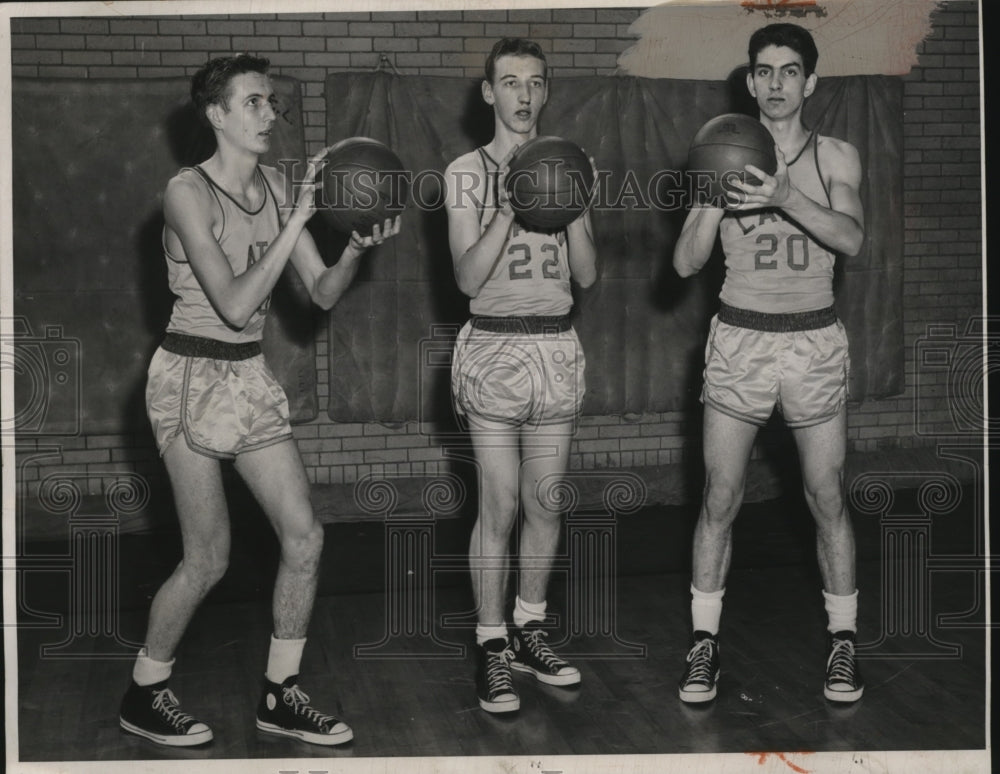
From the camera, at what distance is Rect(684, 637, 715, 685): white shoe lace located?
3.88 m

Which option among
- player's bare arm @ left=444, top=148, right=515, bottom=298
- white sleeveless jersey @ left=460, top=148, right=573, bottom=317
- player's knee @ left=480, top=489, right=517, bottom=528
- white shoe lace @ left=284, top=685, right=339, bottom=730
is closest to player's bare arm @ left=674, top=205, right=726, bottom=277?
white sleeveless jersey @ left=460, top=148, right=573, bottom=317

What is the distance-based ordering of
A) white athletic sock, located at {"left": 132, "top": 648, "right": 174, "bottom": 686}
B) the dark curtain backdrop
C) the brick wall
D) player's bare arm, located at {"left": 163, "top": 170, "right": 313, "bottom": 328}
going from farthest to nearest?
the dark curtain backdrop → the brick wall → white athletic sock, located at {"left": 132, "top": 648, "right": 174, "bottom": 686} → player's bare arm, located at {"left": 163, "top": 170, "right": 313, "bottom": 328}

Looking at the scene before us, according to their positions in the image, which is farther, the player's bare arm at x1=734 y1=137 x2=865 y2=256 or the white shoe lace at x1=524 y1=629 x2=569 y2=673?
the white shoe lace at x1=524 y1=629 x2=569 y2=673

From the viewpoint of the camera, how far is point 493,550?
3.91 metres

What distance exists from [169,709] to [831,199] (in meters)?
2.60

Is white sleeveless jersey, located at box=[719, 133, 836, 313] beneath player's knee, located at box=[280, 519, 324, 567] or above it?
above

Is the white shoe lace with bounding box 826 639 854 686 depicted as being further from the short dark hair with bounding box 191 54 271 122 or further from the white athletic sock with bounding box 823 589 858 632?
the short dark hair with bounding box 191 54 271 122

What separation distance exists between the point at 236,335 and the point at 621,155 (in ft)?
10.3

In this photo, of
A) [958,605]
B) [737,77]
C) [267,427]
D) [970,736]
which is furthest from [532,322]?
[737,77]

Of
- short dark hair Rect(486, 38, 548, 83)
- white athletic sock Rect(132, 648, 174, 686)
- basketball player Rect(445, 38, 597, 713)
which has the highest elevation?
short dark hair Rect(486, 38, 548, 83)

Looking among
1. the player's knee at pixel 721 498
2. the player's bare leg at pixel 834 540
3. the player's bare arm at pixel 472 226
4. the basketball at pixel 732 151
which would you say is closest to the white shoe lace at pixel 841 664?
the player's bare leg at pixel 834 540

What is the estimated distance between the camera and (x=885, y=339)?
656 cm

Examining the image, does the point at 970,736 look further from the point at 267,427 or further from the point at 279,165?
the point at 279,165

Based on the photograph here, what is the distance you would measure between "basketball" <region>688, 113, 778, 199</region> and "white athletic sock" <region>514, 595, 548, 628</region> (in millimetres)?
1540
